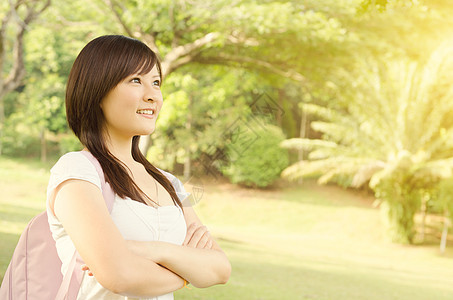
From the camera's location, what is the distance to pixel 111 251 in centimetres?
135

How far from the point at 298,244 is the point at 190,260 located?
13686 millimetres

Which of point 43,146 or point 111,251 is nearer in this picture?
point 111,251

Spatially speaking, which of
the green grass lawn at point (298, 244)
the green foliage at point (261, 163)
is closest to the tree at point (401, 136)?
the green grass lawn at point (298, 244)

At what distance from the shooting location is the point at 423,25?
1255 cm

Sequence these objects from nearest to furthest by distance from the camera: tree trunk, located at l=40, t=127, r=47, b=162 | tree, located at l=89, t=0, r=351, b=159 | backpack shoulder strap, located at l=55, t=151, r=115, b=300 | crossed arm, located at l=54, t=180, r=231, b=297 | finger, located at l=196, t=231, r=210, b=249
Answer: crossed arm, located at l=54, t=180, r=231, b=297 < backpack shoulder strap, located at l=55, t=151, r=115, b=300 < finger, located at l=196, t=231, r=210, b=249 < tree, located at l=89, t=0, r=351, b=159 < tree trunk, located at l=40, t=127, r=47, b=162

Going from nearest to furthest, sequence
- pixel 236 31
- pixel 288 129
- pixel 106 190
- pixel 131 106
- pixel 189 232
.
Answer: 1. pixel 106 190
2. pixel 131 106
3. pixel 189 232
4. pixel 236 31
5. pixel 288 129

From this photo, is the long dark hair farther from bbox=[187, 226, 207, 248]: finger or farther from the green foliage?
the green foliage

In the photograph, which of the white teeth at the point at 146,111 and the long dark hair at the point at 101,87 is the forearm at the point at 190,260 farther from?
the white teeth at the point at 146,111

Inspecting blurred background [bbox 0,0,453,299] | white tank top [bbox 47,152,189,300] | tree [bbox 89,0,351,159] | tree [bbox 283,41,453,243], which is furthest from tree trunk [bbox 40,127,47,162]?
white tank top [bbox 47,152,189,300]

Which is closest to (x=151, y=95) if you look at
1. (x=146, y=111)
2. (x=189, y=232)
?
(x=146, y=111)

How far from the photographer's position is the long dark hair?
153 centimetres

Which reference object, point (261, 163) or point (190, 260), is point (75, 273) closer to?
point (190, 260)

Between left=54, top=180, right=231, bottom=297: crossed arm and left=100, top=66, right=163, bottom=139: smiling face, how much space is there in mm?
283

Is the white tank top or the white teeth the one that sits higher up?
the white teeth
